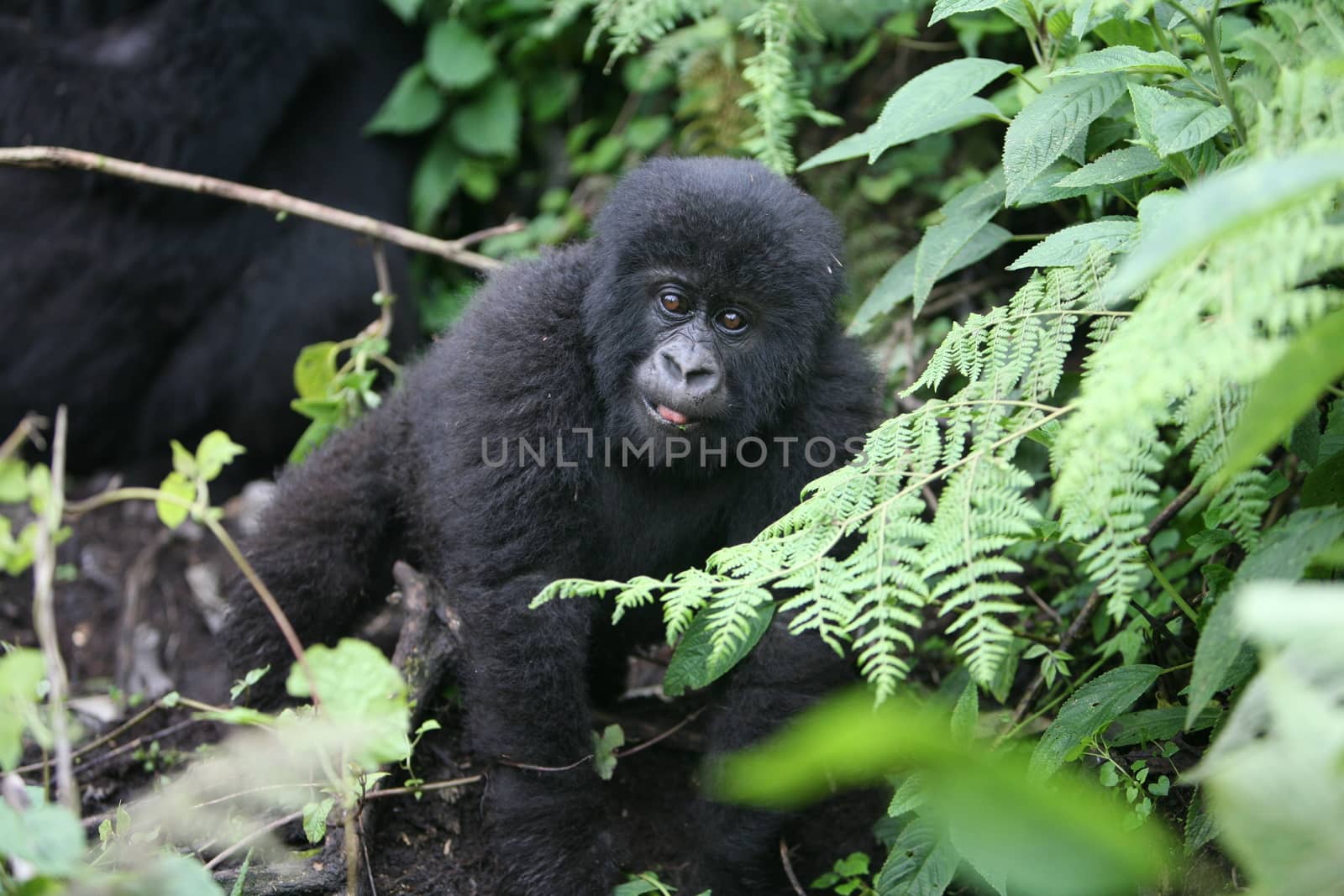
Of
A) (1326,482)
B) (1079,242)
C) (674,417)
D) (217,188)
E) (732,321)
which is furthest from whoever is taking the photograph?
(217,188)

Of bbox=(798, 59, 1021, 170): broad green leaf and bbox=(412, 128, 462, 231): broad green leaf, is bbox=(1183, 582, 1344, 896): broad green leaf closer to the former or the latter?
bbox=(798, 59, 1021, 170): broad green leaf

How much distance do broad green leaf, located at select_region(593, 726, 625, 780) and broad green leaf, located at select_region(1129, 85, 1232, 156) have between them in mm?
1978

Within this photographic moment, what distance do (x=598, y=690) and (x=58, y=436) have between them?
207cm

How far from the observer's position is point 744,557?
2.37m

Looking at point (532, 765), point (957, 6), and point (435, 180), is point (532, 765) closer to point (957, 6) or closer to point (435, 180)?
point (957, 6)

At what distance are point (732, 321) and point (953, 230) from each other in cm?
72

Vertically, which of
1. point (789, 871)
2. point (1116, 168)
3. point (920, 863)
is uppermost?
point (1116, 168)

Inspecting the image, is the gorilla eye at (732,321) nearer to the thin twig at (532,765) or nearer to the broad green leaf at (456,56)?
the thin twig at (532,765)

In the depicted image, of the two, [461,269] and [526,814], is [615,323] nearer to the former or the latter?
[526,814]

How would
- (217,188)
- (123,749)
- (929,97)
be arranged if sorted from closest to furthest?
(929,97), (123,749), (217,188)

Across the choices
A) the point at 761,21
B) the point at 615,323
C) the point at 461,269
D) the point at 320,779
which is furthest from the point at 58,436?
the point at 461,269

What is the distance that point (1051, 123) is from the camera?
2.81 metres

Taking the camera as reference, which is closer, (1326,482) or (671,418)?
(1326,482)

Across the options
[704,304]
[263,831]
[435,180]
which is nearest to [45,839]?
[263,831]
